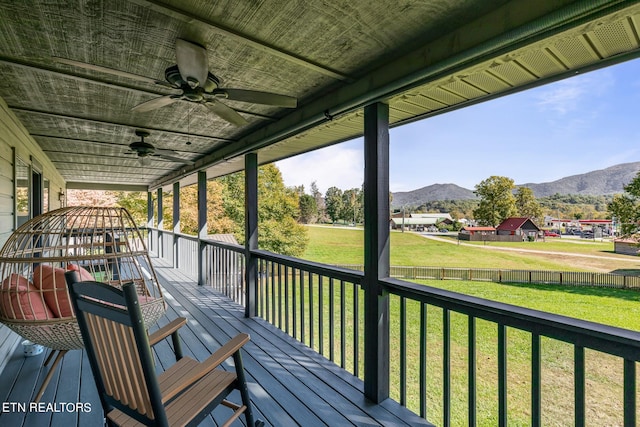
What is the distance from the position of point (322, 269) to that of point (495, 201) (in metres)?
1.73

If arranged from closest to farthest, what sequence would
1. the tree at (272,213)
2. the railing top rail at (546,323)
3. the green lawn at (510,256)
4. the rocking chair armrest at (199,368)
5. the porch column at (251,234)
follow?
the railing top rail at (546,323), the rocking chair armrest at (199,368), the green lawn at (510,256), the porch column at (251,234), the tree at (272,213)

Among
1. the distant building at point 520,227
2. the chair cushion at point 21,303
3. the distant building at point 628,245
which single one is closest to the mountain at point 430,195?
the distant building at point 520,227

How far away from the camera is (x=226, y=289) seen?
18.8ft

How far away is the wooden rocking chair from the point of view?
132cm

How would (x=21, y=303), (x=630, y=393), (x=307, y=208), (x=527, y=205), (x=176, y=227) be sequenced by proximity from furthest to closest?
(x=307, y=208) < (x=176, y=227) < (x=527, y=205) < (x=21, y=303) < (x=630, y=393)

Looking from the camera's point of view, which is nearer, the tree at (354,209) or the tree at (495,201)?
the tree at (495,201)

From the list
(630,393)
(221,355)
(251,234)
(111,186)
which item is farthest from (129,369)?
(111,186)

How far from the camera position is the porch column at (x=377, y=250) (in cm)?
246

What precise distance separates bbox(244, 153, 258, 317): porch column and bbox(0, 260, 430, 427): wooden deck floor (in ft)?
1.93

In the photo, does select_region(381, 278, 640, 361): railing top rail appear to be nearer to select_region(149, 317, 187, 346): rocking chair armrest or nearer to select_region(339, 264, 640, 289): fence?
select_region(339, 264, 640, 289): fence

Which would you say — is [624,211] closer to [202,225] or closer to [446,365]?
[446,365]

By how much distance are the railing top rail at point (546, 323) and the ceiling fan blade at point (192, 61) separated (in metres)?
2.03

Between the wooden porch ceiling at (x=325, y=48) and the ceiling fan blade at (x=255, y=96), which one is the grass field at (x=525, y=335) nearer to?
the wooden porch ceiling at (x=325, y=48)

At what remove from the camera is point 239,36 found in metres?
2.03
